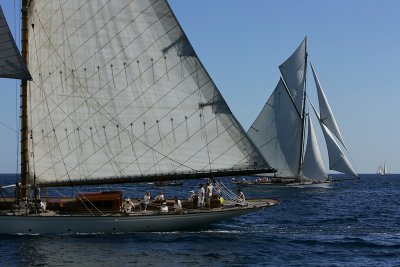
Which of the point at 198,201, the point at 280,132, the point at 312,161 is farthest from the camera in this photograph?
the point at 312,161

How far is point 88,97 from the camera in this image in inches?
1451

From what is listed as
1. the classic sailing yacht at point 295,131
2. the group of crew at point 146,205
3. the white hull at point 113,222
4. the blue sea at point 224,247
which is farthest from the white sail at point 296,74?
the white hull at point 113,222

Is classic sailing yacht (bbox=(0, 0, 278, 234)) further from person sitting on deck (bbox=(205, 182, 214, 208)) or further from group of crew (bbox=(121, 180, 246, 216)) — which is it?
person sitting on deck (bbox=(205, 182, 214, 208))

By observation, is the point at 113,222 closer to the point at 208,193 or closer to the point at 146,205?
the point at 146,205

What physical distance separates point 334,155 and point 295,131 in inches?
330

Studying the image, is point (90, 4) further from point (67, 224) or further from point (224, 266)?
point (224, 266)

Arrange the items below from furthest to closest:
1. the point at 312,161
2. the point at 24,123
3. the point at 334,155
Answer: the point at 334,155
the point at 312,161
the point at 24,123

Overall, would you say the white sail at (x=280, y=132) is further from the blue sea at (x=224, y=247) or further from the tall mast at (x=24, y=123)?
the tall mast at (x=24, y=123)

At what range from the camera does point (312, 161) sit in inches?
4134

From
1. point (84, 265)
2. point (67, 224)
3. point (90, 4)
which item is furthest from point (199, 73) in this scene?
point (84, 265)

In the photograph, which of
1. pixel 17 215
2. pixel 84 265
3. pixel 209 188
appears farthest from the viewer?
pixel 209 188

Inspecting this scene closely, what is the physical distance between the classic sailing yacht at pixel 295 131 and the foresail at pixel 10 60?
6767cm

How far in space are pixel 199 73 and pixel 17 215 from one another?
42.2ft

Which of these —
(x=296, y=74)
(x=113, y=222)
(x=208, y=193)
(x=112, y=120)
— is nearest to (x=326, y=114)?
(x=296, y=74)
